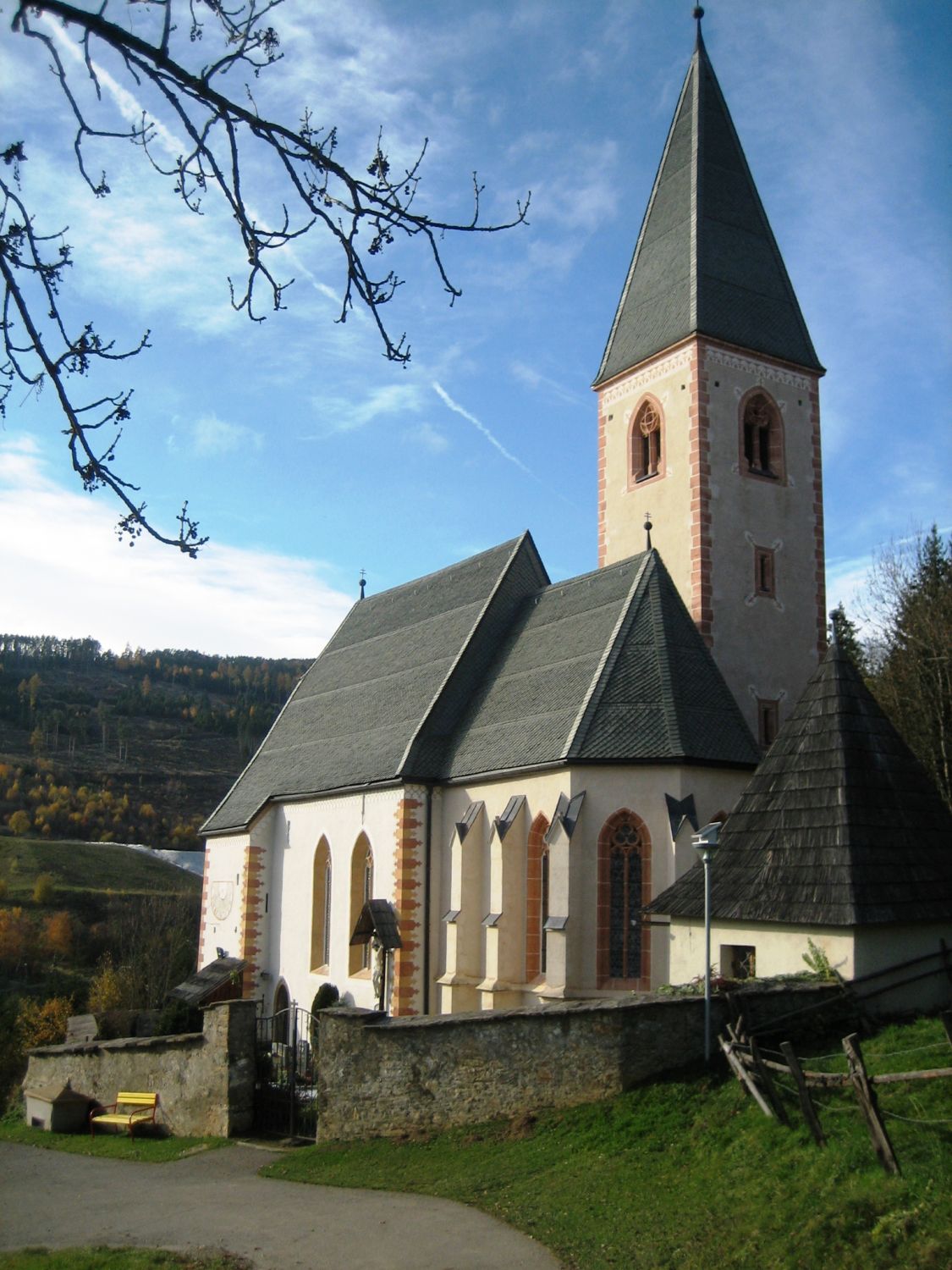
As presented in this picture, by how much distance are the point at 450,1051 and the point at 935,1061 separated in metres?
5.61

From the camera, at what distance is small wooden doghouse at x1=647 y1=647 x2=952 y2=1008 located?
14.5m

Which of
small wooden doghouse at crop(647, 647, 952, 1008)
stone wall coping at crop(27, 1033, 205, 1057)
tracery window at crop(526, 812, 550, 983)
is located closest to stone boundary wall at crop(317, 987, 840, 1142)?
small wooden doghouse at crop(647, 647, 952, 1008)

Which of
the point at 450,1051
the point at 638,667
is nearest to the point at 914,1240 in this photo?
the point at 450,1051

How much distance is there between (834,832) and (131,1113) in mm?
11814

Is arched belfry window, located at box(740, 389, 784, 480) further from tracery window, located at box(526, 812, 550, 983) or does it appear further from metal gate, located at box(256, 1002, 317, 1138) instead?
metal gate, located at box(256, 1002, 317, 1138)

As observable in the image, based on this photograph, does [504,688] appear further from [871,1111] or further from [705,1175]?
[871,1111]

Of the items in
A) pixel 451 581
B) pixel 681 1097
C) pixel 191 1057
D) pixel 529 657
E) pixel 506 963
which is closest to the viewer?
pixel 681 1097

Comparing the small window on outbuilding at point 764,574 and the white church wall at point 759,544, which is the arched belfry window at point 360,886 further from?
the small window on outbuilding at point 764,574

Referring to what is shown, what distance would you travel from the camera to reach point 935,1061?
1123 cm

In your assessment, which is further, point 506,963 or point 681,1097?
point 506,963

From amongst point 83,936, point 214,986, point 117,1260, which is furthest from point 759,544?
point 83,936

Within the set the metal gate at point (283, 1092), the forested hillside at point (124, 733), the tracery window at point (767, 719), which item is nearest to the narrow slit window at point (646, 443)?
the tracery window at point (767, 719)

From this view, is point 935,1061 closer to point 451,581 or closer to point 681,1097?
point 681,1097

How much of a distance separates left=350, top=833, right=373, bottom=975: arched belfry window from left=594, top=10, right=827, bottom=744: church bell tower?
8.19m
